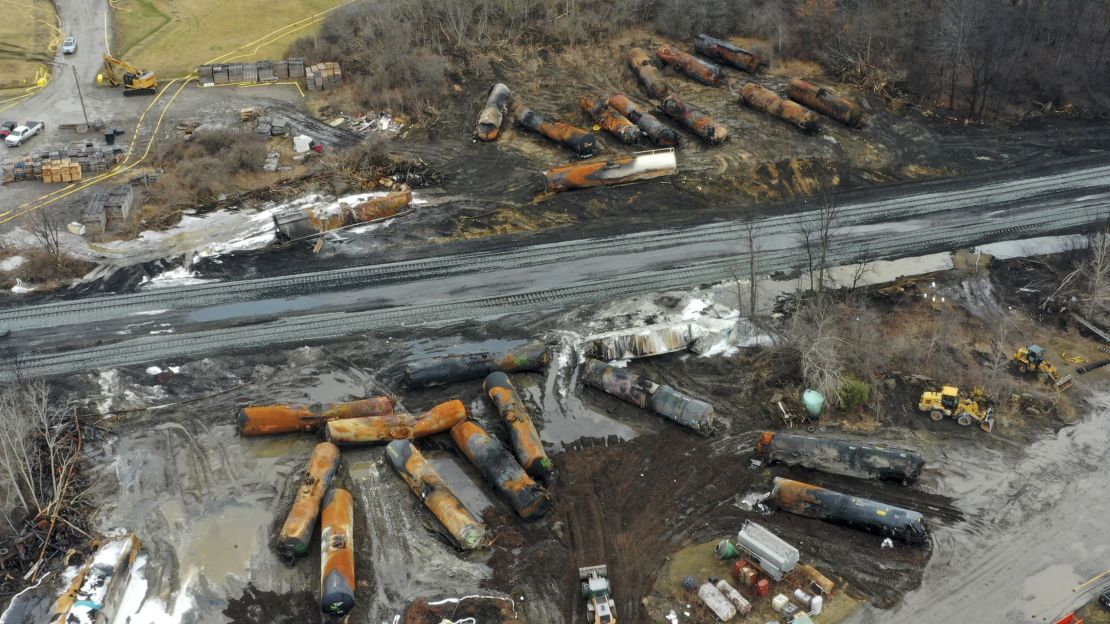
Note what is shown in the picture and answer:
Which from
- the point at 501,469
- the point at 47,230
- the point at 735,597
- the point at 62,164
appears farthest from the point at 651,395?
the point at 62,164

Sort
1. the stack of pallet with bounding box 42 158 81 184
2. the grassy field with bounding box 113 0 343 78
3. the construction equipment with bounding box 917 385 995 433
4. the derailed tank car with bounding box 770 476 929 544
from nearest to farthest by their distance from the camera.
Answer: the derailed tank car with bounding box 770 476 929 544, the construction equipment with bounding box 917 385 995 433, the stack of pallet with bounding box 42 158 81 184, the grassy field with bounding box 113 0 343 78

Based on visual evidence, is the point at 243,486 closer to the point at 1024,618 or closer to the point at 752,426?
the point at 752,426

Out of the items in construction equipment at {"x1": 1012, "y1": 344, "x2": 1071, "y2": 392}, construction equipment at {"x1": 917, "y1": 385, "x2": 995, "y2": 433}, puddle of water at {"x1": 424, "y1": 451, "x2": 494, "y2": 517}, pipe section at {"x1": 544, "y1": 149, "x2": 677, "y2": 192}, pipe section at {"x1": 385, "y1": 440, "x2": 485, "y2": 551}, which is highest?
pipe section at {"x1": 544, "y1": 149, "x2": 677, "y2": 192}

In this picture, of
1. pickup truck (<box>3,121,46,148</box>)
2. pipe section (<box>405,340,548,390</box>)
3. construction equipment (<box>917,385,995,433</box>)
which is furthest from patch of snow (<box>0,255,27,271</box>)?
construction equipment (<box>917,385,995,433</box>)

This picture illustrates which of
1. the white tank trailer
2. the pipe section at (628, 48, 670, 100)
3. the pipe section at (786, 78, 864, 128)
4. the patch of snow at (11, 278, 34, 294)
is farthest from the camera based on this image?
the pipe section at (628, 48, 670, 100)

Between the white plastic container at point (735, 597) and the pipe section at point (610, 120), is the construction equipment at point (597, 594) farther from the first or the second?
the pipe section at point (610, 120)

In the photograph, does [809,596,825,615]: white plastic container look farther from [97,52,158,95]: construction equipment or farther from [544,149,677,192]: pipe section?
[97,52,158,95]: construction equipment

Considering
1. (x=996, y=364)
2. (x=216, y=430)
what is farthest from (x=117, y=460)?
(x=996, y=364)
